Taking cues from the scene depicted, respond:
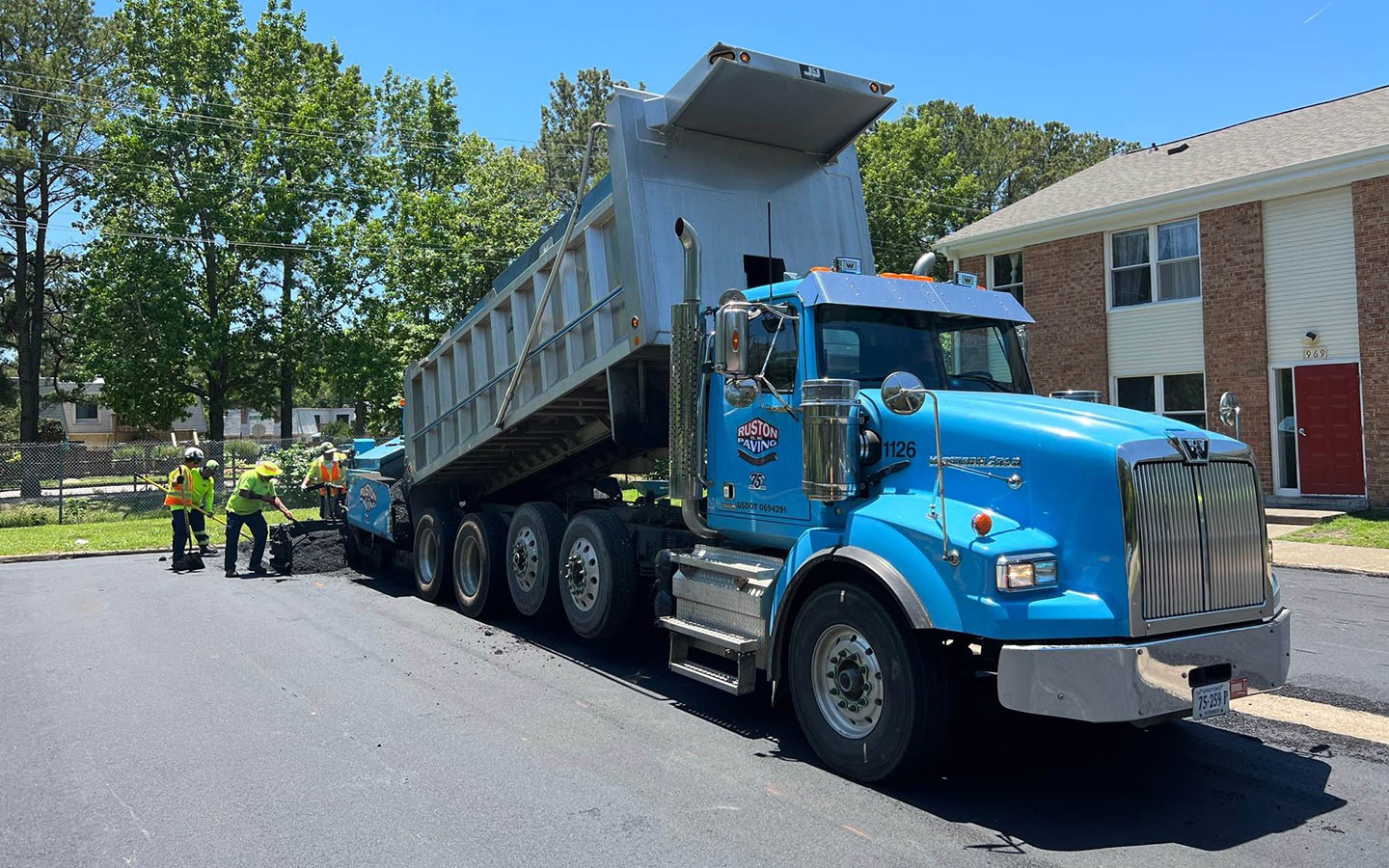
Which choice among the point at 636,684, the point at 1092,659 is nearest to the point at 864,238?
the point at 636,684

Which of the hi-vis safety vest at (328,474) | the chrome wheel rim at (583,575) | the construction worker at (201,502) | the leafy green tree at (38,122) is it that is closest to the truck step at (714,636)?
the chrome wheel rim at (583,575)

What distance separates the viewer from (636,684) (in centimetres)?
712

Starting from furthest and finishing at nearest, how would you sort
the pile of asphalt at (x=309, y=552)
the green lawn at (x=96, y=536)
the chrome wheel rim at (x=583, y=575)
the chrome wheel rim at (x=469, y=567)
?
1. the green lawn at (x=96, y=536)
2. the pile of asphalt at (x=309, y=552)
3. the chrome wheel rim at (x=469, y=567)
4. the chrome wheel rim at (x=583, y=575)

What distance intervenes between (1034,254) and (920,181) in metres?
12.9

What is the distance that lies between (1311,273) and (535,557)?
13703 millimetres

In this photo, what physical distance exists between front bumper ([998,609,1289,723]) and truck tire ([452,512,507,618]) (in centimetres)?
589

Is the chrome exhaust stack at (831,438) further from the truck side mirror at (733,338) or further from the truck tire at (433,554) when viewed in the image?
the truck tire at (433,554)

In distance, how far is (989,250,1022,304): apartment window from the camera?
2089 centimetres

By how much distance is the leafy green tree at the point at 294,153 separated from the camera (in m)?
31.0

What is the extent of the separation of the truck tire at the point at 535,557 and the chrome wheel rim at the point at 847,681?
366 cm

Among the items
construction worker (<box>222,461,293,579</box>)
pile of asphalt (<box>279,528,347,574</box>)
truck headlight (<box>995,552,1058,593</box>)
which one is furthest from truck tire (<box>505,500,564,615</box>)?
construction worker (<box>222,461,293,579</box>)

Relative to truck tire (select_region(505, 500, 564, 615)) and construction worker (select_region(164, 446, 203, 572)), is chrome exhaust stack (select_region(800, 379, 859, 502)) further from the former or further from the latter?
construction worker (select_region(164, 446, 203, 572))

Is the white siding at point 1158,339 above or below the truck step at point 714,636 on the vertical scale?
above

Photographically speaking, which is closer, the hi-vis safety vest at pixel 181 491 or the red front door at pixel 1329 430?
the hi-vis safety vest at pixel 181 491
